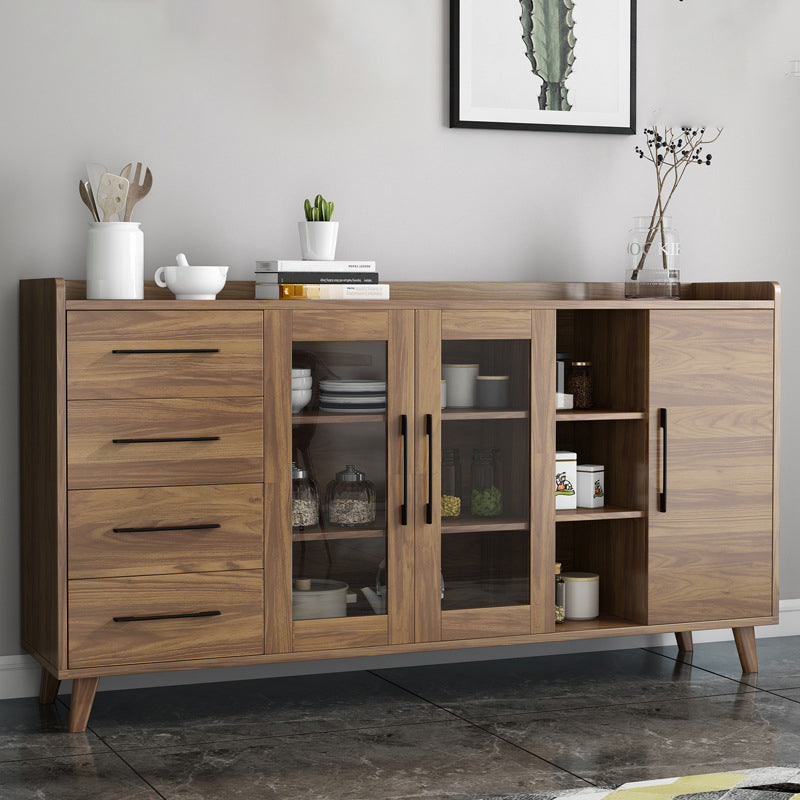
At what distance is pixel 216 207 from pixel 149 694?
4.20 ft

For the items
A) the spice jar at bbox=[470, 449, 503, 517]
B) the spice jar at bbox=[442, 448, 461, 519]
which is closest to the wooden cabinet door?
the spice jar at bbox=[470, 449, 503, 517]

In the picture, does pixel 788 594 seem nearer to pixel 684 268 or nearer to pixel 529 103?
pixel 684 268

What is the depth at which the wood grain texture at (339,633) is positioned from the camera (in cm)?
302

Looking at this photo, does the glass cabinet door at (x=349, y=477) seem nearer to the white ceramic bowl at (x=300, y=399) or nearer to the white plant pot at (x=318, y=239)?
the white ceramic bowl at (x=300, y=399)

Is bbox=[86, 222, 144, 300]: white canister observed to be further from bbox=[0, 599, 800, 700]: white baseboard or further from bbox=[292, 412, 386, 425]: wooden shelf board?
bbox=[0, 599, 800, 700]: white baseboard

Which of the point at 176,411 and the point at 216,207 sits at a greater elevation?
the point at 216,207

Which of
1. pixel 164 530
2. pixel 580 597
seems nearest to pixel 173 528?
pixel 164 530

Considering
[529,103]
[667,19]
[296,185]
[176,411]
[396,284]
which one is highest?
[667,19]

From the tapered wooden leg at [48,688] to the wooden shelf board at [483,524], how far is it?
1037mm

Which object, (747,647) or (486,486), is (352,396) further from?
(747,647)

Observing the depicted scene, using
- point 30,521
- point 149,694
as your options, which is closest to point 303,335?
point 30,521

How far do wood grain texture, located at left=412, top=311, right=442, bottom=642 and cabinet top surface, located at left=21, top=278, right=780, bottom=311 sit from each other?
0.29 feet

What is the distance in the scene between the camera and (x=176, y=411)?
2881mm

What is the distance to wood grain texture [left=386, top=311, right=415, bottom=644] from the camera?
3.05 m
